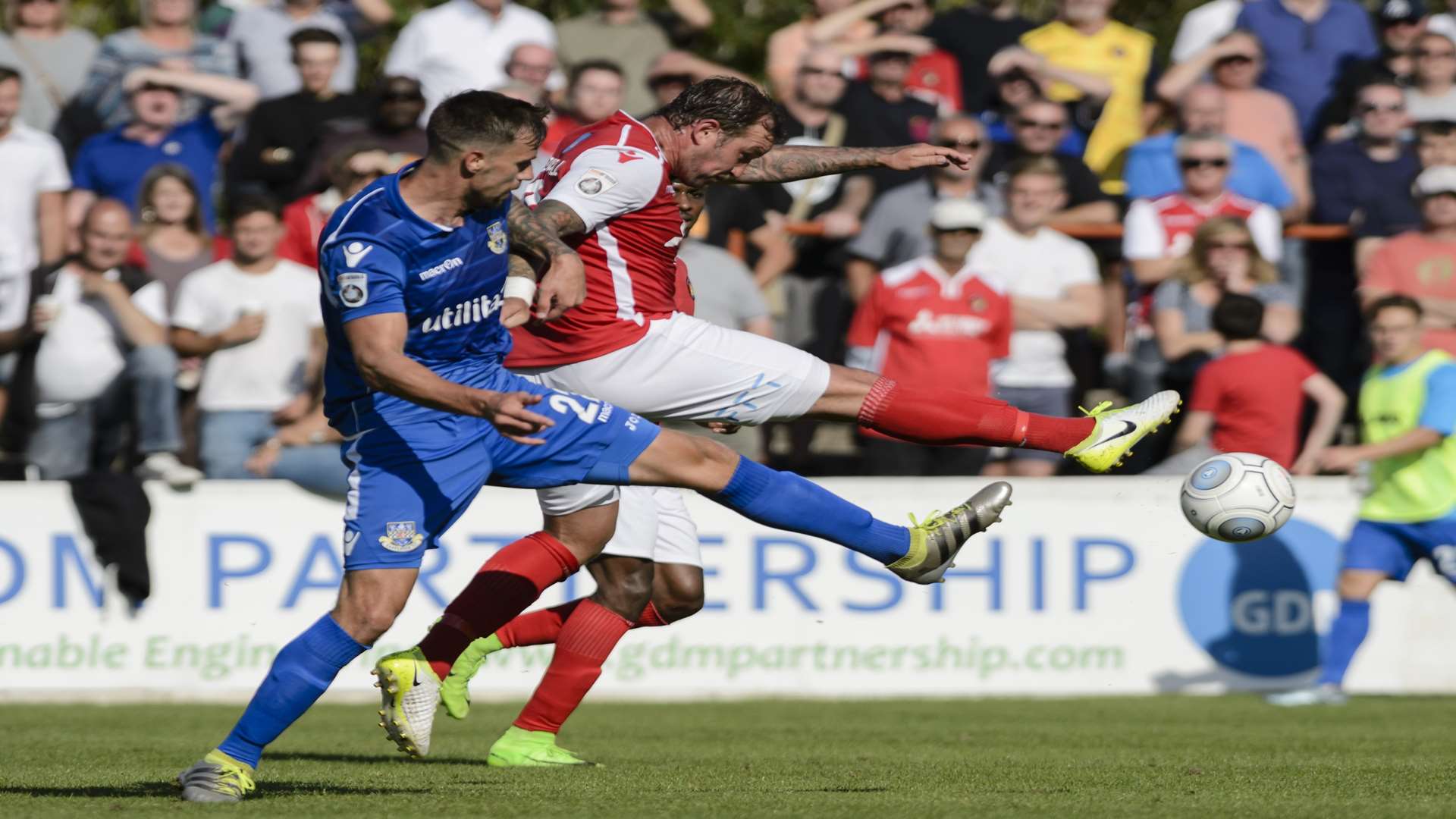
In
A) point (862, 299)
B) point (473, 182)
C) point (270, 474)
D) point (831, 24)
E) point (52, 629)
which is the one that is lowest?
point (52, 629)

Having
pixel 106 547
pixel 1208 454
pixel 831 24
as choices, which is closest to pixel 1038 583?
pixel 1208 454

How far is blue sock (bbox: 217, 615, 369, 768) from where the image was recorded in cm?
668

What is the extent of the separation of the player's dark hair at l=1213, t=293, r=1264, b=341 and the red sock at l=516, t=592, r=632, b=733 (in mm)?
5006

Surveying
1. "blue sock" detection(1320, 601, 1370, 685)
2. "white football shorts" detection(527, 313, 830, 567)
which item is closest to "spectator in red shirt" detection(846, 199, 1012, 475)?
"blue sock" detection(1320, 601, 1370, 685)

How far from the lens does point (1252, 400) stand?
39.3 feet

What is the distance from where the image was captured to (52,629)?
1177 centimetres

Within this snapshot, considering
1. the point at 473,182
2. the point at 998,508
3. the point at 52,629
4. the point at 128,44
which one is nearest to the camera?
the point at 473,182

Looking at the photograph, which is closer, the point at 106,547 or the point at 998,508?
the point at 998,508

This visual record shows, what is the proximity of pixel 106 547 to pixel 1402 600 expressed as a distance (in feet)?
24.5

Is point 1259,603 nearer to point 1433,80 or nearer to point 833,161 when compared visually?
point 1433,80

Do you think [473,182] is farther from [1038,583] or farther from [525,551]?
[1038,583]

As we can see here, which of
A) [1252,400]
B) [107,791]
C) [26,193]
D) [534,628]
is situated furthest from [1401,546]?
[26,193]

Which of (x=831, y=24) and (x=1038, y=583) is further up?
(x=831, y=24)

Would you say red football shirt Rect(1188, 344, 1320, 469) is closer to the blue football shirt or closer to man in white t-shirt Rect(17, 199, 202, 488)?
man in white t-shirt Rect(17, 199, 202, 488)
